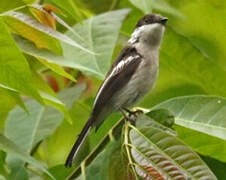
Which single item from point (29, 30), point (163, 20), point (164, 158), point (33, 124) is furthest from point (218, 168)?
point (163, 20)

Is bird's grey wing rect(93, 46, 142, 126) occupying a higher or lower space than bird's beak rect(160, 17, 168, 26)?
lower

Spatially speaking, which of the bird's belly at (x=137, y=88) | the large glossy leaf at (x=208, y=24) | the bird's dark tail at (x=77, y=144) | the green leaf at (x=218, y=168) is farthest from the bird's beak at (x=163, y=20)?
the green leaf at (x=218, y=168)

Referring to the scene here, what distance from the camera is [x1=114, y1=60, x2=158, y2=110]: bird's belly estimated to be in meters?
4.77

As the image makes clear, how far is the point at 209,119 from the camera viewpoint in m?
3.32

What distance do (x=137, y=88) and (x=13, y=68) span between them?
7.73ft

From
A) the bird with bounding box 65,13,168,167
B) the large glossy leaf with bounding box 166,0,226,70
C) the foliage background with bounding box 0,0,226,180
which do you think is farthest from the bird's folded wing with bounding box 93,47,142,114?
the large glossy leaf with bounding box 166,0,226,70

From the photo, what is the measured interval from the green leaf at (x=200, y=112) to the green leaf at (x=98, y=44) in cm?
52

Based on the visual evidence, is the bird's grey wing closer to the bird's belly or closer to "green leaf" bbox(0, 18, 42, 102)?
the bird's belly

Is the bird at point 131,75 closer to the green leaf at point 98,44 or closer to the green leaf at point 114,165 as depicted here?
the green leaf at point 98,44

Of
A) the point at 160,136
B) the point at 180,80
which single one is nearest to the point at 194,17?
the point at 180,80

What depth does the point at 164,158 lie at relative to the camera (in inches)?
103

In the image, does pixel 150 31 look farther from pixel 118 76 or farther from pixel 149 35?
pixel 118 76

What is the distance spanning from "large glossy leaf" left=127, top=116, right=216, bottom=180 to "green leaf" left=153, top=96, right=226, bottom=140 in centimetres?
46

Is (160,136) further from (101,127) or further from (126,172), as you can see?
(101,127)
